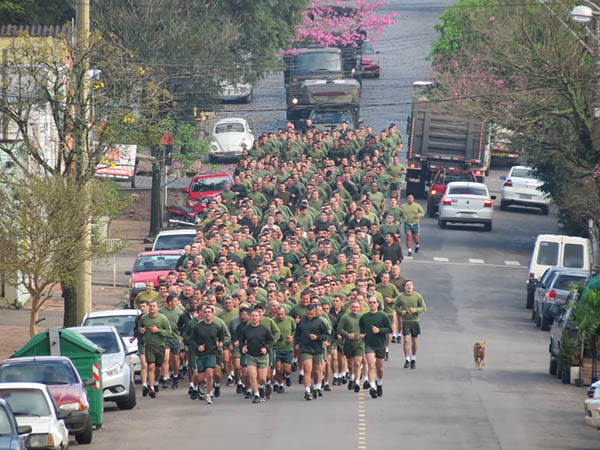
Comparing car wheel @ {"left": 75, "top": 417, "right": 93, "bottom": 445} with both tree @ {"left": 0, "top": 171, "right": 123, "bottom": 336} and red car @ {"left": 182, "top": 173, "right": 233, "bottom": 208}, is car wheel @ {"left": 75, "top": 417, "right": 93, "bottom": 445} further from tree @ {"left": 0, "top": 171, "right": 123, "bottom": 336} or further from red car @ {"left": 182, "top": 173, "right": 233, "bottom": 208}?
red car @ {"left": 182, "top": 173, "right": 233, "bottom": 208}

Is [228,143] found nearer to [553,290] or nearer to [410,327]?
[553,290]

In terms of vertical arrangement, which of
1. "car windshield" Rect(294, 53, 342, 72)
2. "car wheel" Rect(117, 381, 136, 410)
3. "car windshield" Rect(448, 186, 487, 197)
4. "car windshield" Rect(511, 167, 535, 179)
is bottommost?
"car wheel" Rect(117, 381, 136, 410)

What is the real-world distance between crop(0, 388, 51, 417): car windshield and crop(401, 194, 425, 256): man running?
19.0 m

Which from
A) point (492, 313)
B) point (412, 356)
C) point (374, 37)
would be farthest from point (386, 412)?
point (374, 37)

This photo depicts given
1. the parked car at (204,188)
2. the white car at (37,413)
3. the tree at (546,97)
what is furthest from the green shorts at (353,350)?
the parked car at (204,188)

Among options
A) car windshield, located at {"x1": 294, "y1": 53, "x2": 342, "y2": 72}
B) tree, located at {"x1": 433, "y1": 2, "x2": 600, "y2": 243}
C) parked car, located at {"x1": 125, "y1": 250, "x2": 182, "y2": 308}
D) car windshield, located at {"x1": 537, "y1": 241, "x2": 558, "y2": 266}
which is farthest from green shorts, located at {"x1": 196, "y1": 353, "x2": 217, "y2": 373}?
car windshield, located at {"x1": 294, "y1": 53, "x2": 342, "y2": 72}

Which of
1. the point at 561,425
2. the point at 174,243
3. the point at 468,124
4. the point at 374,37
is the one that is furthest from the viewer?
the point at 374,37

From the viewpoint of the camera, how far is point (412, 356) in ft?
89.8

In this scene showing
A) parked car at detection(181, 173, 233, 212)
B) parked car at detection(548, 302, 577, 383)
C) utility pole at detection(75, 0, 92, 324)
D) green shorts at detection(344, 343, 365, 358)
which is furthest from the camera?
parked car at detection(181, 173, 233, 212)

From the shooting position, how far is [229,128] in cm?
5559

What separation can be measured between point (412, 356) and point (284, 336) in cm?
372

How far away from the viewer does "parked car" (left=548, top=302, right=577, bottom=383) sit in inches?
1027

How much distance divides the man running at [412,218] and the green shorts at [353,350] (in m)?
12.6

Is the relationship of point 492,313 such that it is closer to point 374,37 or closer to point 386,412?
point 386,412
